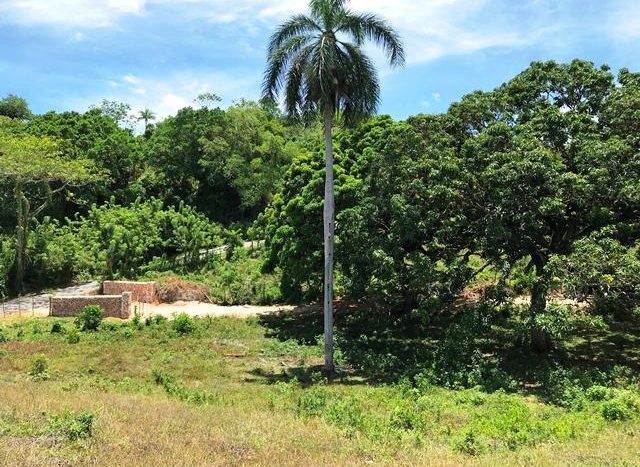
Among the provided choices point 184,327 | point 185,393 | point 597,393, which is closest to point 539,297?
point 597,393

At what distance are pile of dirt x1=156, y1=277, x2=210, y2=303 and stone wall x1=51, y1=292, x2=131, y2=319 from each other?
4.52 m

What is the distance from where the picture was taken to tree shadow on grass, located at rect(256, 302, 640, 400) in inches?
680

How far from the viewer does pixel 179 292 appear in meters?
34.9

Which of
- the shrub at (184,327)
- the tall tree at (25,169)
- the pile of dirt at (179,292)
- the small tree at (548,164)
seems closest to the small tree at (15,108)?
the tall tree at (25,169)

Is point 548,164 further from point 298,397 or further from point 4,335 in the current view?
point 4,335

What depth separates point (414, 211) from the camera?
18.6m

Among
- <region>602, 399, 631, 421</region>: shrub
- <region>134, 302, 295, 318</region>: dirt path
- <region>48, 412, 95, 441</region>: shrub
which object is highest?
<region>48, 412, 95, 441</region>: shrub

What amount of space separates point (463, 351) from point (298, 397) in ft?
22.7

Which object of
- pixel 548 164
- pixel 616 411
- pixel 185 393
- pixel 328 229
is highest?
pixel 548 164

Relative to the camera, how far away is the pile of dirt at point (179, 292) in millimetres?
34750

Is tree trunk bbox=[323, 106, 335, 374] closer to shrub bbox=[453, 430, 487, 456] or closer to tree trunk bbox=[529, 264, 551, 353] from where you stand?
tree trunk bbox=[529, 264, 551, 353]

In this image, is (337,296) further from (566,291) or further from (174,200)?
(174,200)

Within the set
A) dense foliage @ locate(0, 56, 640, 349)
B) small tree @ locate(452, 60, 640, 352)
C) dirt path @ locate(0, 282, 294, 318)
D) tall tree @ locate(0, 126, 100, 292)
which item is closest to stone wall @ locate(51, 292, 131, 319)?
dirt path @ locate(0, 282, 294, 318)

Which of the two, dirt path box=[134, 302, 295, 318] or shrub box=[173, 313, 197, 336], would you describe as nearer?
shrub box=[173, 313, 197, 336]
